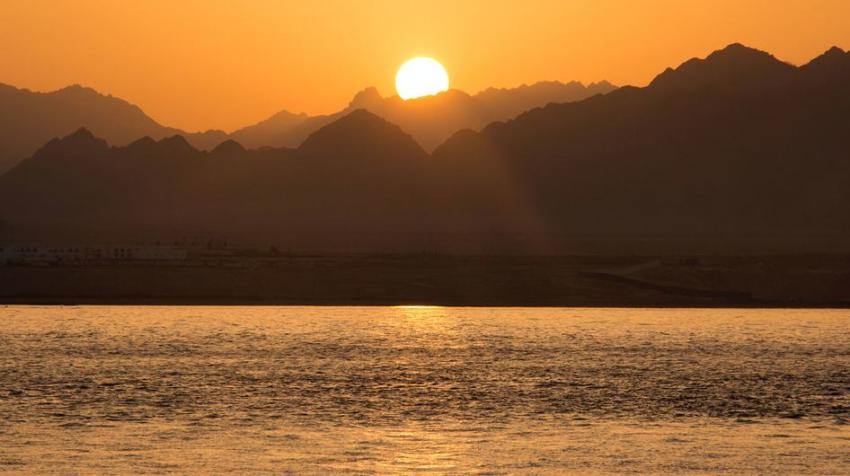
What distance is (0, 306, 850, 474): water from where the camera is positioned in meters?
42.9

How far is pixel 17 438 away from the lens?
4528cm

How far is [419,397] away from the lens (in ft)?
192

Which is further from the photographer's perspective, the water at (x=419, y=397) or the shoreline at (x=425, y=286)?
the shoreline at (x=425, y=286)

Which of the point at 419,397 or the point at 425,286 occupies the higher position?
the point at 425,286

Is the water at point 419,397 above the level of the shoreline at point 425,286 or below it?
below

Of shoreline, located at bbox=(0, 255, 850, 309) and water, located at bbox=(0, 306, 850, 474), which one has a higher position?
shoreline, located at bbox=(0, 255, 850, 309)

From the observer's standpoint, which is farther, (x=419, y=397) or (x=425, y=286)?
(x=425, y=286)

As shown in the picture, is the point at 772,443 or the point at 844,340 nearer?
the point at 772,443

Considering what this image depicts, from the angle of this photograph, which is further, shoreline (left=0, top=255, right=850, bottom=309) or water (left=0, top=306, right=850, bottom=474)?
shoreline (left=0, top=255, right=850, bottom=309)

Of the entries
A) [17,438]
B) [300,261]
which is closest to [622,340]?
[17,438]

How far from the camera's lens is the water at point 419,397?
1690 inches

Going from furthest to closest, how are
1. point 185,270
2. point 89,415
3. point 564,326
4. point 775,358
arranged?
point 185,270 < point 564,326 < point 775,358 < point 89,415

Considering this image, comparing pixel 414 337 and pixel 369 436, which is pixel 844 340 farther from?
pixel 369 436

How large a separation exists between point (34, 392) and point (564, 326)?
5306 centimetres
